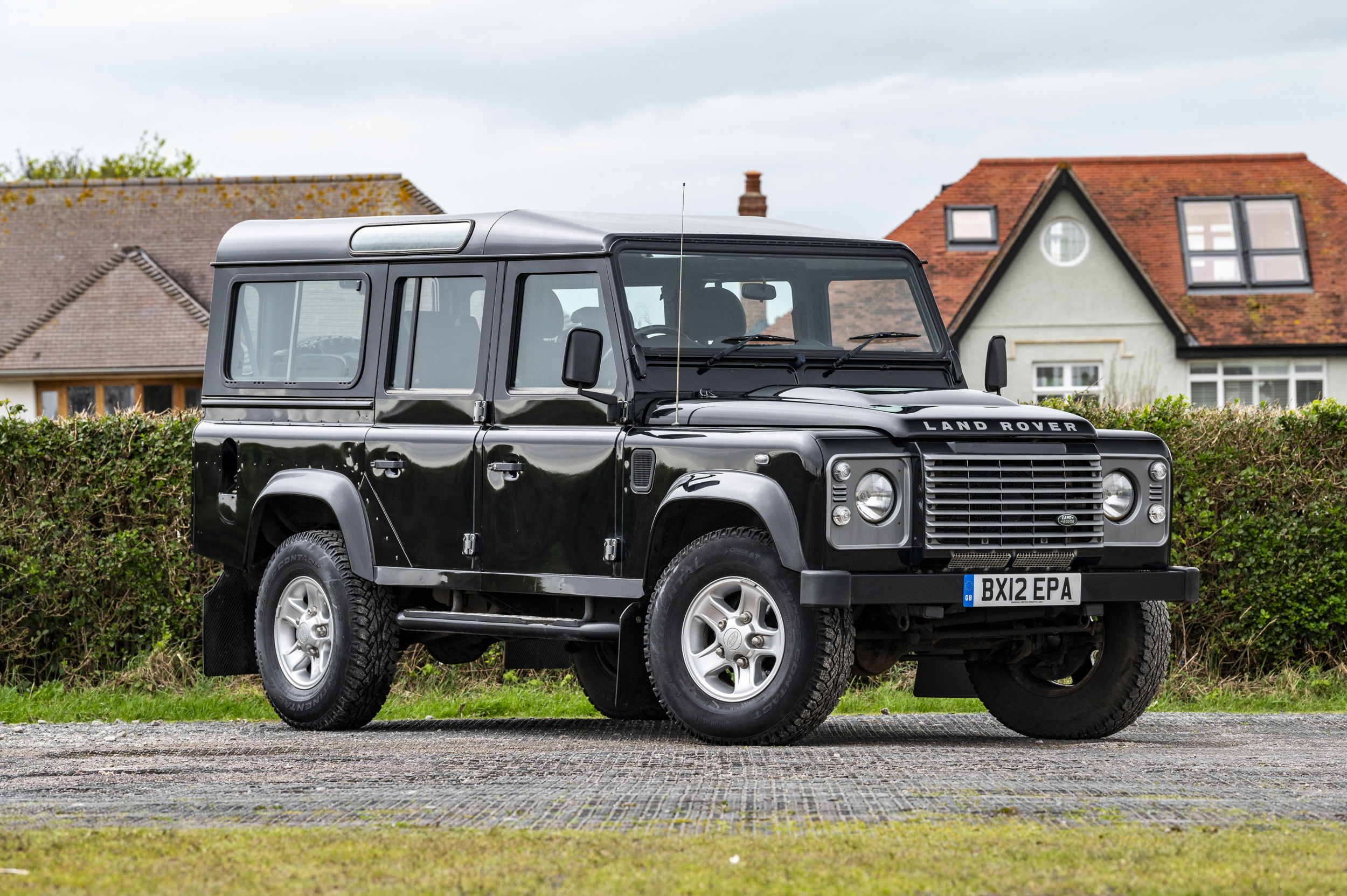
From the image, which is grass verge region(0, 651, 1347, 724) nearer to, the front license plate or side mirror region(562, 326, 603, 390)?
the front license plate

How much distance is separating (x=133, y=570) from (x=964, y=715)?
5632mm

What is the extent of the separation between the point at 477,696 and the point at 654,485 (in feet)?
13.3

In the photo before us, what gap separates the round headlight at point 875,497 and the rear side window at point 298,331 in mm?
3324

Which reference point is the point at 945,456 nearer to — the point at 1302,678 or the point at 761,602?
the point at 761,602

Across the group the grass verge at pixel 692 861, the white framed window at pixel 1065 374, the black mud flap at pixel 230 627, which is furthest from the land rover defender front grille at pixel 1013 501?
the white framed window at pixel 1065 374

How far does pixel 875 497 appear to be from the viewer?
25.8ft

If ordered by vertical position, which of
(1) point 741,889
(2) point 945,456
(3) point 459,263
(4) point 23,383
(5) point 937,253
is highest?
(5) point 937,253

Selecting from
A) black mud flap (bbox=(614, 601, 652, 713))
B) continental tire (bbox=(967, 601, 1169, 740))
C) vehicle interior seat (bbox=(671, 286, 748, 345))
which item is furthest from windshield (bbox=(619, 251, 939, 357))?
continental tire (bbox=(967, 601, 1169, 740))

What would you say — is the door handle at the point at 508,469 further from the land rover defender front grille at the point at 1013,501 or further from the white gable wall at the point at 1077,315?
the white gable wall at the point at 1077,315

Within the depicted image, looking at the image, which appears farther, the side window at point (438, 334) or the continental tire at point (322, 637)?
the continental tire at point (322, 637)

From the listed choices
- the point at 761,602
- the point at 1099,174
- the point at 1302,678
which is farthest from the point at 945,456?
the point at 1099,174

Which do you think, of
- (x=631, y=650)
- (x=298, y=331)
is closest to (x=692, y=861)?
(x=631, y=650)

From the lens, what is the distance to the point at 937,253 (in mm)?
37969

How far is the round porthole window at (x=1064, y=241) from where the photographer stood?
36.7 metres
